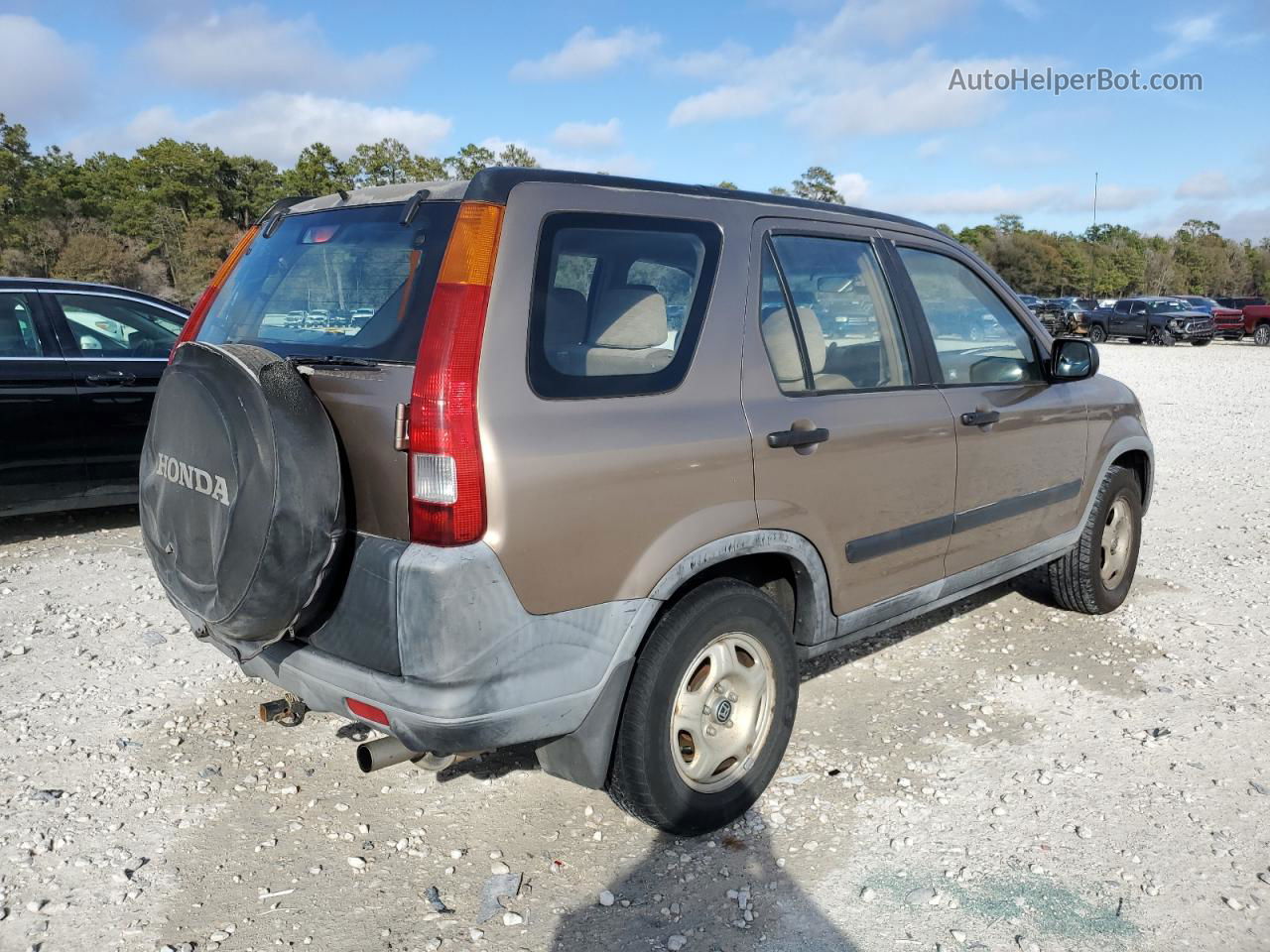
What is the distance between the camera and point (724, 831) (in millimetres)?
3119

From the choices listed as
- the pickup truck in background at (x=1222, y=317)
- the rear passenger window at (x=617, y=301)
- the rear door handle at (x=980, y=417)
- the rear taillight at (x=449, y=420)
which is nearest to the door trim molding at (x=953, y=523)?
the rear door handle at (x=980, y=417)

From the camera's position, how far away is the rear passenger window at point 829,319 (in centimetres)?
312

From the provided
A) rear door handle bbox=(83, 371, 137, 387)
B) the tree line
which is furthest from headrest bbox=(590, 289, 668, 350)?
the tree line

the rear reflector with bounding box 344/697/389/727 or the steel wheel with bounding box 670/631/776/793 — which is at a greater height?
the rear reflector with bounding box 344/697/389/727

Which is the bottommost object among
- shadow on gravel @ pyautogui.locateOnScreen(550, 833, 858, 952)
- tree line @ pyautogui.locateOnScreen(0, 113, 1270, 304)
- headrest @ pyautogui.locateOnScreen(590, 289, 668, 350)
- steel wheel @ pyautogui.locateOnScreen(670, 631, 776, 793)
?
shadow on gravel @ pyautogui.locateOnScreen(550, 833, 858, 952)

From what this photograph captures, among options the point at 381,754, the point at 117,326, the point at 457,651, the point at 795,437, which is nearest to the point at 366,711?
the point at 381,754

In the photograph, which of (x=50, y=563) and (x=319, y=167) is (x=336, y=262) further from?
(x=319, y=167)

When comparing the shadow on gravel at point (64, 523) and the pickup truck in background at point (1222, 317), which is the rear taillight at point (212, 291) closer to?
the shadow on gravel at point (64, 523)

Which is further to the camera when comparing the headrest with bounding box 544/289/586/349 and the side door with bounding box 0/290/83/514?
the side door with bounding box 0/290/83/514

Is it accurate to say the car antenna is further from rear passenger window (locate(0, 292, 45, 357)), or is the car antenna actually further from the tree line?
the tree line

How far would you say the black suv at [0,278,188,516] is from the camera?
239 inches

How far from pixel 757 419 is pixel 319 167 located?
191ft

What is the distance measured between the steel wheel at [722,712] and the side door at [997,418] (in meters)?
1.16

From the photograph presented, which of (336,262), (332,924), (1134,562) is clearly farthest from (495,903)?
(1134,562)
